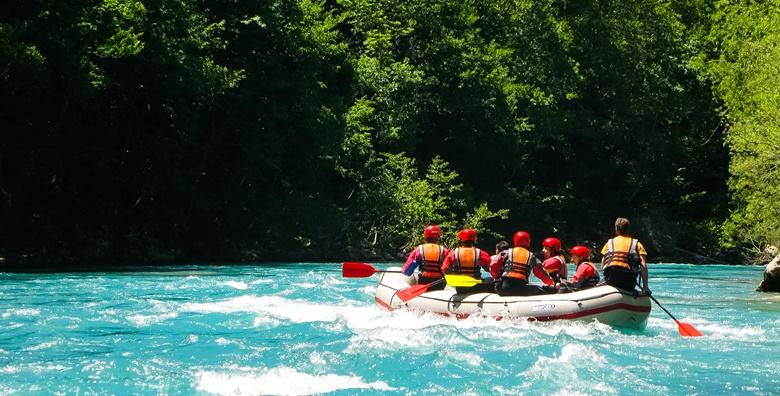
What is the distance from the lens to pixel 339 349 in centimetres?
1096

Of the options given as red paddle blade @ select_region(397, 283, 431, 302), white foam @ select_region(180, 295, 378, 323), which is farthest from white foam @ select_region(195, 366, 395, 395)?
red paddle blade @ select_region(397, 283, 431, 302)

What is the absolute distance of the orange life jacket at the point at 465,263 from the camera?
45.3 ft

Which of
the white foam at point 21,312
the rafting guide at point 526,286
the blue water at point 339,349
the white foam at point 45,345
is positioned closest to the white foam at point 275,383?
the blue water at point 339,349

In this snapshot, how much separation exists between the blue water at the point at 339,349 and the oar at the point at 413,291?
234 millimetres

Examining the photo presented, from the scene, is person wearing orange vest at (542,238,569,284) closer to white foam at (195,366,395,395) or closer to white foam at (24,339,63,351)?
white foam at (195,366,395,395)

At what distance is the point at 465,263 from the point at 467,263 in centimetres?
3

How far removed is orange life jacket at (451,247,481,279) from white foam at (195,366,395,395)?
179 inches

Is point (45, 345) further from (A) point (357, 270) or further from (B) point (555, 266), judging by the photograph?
(B) point (555, 266)

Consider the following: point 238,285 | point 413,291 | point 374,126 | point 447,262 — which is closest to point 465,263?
point 447,262

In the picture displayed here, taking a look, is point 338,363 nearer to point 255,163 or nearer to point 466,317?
point 466,317

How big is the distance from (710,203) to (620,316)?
1254 inches

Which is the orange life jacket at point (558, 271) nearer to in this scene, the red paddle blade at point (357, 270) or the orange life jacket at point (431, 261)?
the orange life jacket at point (431, 261)

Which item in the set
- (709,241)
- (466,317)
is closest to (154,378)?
(466,317)

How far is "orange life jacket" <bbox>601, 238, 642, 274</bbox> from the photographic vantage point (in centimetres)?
1298
